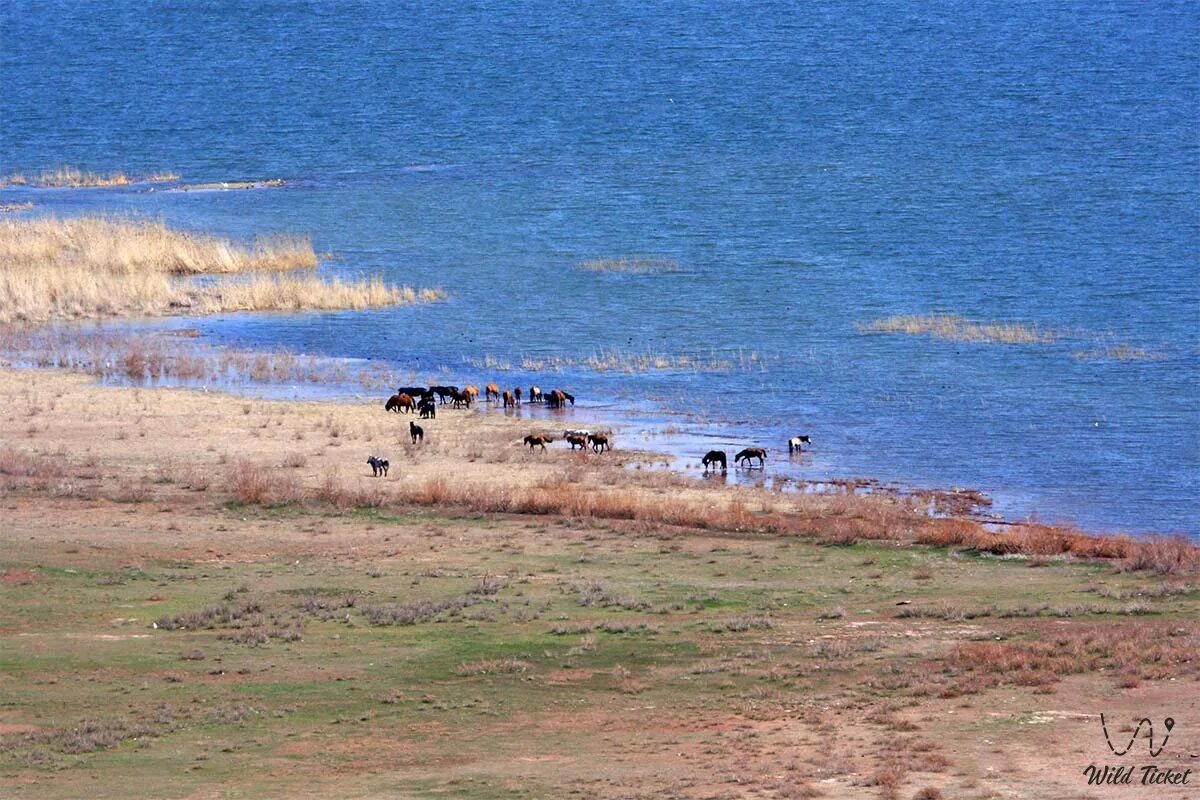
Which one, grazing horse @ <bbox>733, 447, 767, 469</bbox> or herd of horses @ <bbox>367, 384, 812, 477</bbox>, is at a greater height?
herd of horses @ <bbox>367, 384, 812, 477</bbox>

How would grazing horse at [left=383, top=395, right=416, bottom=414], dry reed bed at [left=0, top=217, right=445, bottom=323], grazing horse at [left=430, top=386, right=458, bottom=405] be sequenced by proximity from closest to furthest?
1. grazing horse at [left=383, top=395, right=416, bottom=414]
2. grazing horse at [left=430, top=386, right=458, bottom=405]
3. dry reed bed at [left=0, top=217, right=445, bottom=323]

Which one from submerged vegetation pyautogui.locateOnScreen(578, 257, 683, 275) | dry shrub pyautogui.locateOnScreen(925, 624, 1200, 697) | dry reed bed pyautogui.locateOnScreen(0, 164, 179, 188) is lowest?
dry shrub pyautogui.locateOnScreen(925, 624, 1200, 697)

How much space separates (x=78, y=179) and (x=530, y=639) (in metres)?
76.4

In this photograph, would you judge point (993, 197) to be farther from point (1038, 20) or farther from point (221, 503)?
point (1038, 20)

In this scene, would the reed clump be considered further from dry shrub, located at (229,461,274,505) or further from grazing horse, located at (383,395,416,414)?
dry shrub, located at (229,461,274,505)

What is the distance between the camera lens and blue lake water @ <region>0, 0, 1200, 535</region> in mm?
47156

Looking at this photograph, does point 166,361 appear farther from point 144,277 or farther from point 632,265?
point 632,265

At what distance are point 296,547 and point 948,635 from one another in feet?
36.5

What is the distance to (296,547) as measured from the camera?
29391 mm

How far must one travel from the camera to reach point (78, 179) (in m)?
94.1

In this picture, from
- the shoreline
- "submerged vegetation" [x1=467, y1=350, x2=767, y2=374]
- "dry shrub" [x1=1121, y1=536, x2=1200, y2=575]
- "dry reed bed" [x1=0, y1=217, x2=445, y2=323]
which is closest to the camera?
"dry shrub" [x1=1121, y1=536, x2=1200, y2=575]

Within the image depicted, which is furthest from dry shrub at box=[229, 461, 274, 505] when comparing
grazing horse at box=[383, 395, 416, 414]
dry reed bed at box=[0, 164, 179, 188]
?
dry reed bed at box=[0, 164, 179, 188]

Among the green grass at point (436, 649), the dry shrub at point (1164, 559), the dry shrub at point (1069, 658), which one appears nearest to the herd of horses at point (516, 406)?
the green grass at point (436, 649)

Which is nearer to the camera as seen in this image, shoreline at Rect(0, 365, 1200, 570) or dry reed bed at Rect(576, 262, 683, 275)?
shoreline at Rect(0, 365, 1200, 570)
